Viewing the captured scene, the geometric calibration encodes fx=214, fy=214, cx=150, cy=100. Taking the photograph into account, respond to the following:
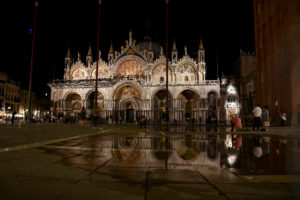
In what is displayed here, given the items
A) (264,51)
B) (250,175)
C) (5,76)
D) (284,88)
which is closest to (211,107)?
(264,51)

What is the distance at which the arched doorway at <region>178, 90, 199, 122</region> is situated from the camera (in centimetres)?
3912

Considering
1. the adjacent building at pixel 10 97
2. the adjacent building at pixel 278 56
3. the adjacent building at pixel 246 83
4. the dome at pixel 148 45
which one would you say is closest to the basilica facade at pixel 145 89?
the adjacent building at pixel 246 83

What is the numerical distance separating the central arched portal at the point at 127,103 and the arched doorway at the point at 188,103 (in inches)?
325

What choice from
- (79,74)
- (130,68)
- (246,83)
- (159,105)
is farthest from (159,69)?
(79,74)

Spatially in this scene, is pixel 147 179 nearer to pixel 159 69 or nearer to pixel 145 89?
pixel 145 89

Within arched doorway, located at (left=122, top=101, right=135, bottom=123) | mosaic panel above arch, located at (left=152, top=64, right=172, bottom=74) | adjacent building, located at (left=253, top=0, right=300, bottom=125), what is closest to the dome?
mosaic panel above arch, located at (left=152, top=64, right=172, bottom=74)

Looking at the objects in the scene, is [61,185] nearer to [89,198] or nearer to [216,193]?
[89,198]

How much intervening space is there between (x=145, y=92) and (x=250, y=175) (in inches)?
1423

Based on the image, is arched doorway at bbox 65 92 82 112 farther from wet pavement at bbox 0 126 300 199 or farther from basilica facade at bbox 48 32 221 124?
wet pavement at bbox 0 126 300 199

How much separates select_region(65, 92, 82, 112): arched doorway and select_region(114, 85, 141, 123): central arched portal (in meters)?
9.57

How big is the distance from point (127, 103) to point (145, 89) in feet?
19.0

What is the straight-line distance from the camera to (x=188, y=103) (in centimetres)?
4172

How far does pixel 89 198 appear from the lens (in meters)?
2.23

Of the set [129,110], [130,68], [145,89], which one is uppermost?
[130,68]
